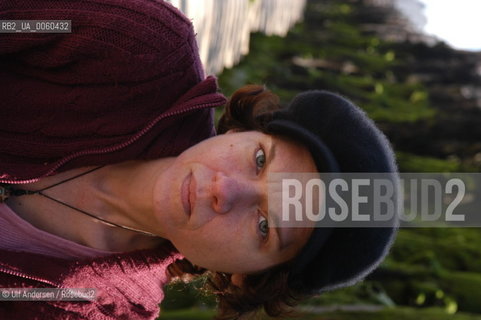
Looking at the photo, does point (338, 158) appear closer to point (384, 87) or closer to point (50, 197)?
point (50, 197)

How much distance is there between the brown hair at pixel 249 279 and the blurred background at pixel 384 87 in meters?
0.20

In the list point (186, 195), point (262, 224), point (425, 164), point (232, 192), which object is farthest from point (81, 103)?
point (425, 164)

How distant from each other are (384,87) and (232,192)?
8.97 meters

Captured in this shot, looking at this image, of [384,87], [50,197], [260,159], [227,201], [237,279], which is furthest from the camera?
[384,87]

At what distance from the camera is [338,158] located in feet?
6.40

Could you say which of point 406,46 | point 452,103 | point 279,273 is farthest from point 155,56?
point 406,46

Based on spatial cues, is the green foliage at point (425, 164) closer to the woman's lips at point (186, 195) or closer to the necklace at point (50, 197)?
the necklace at point (50, 197)

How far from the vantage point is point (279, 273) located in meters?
2.20

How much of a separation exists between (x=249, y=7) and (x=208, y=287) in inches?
247

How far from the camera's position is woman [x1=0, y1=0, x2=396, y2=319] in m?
1.98

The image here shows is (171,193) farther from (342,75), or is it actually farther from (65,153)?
(342,75)

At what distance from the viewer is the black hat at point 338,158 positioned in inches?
76.5

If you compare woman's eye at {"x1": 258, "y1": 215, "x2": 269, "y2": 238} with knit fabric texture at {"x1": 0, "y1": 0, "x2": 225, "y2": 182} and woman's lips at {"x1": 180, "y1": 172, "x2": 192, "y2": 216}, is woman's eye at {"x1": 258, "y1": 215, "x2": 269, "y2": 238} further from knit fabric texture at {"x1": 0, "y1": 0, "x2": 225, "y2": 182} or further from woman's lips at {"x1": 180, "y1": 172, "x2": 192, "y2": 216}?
knit fabric texture at {"x1": 0, "y1": 0, "x2": 225, "y2": 182}

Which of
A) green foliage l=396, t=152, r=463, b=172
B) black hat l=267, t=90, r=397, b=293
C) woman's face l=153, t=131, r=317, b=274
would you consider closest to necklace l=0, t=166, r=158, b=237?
woman's face l=153, t=131, r=317, b=274
